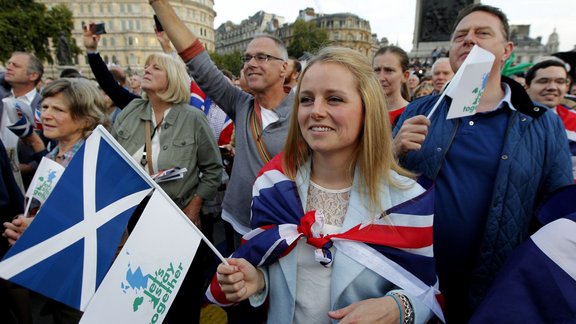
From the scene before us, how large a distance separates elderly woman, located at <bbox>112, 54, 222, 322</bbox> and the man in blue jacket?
1.79 meters

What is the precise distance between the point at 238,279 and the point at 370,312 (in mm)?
529

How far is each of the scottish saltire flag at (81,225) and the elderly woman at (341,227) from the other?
449 millimetres

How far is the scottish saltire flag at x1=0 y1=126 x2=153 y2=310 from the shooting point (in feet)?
3.87

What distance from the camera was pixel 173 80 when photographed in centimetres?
305

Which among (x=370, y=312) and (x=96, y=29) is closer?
(x=370, y=312)

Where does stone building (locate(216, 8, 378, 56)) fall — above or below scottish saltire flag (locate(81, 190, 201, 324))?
above

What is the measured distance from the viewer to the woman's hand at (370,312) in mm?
1283

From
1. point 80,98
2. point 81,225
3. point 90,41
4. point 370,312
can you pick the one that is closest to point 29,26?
point 90,41

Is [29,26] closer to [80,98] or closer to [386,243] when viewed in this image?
[80,98]

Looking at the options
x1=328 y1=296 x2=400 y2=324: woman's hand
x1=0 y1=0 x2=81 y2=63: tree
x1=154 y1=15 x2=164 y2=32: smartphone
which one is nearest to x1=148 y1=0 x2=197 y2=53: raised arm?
x1=154 y1=15 x2=164 y2=32: smartphone

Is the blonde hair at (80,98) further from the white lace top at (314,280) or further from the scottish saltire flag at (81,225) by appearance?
the white lace top at (314,280)

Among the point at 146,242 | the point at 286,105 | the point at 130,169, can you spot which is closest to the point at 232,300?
the point at 146,242

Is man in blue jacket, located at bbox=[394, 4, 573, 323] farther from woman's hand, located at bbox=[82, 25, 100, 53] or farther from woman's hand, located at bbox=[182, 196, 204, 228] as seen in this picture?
woman's hand, located at bbox=[82, 25, 100, 53]

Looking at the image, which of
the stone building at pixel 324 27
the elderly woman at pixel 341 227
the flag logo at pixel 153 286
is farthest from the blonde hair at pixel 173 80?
the stone building at pixel 324 27
